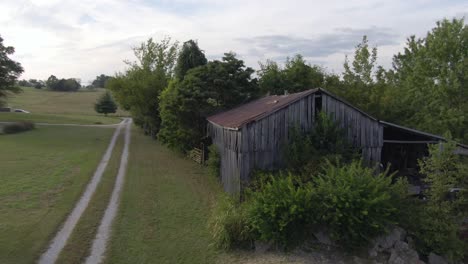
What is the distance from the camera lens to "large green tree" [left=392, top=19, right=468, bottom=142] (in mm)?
28781

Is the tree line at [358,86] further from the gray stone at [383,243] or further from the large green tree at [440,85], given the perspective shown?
the gray stone at [383,243]

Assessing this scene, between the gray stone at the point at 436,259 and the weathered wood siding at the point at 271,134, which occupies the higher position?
the weathered wood siding at the point at 271,134

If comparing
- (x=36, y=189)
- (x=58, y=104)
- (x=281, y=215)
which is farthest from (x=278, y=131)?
(x=58, y=104)

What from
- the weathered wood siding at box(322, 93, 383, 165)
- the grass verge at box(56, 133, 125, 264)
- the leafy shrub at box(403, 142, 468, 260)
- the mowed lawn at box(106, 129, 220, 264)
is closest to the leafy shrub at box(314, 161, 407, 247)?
the leafy shrub at box(403, 142, 468, 260)

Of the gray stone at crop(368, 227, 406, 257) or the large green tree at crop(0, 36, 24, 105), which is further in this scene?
the large green tree at crop(0, 36, 24, 105)

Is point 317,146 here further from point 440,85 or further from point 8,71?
point 8,71

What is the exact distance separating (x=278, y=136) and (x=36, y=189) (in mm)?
11780

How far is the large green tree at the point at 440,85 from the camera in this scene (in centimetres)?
2878

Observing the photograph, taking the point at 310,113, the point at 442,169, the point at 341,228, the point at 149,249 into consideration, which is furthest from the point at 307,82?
the point at 149,249

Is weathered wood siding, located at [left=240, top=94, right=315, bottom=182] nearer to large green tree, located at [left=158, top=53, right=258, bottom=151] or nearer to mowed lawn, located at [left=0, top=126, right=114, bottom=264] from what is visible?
mowed lawn, located at [left=0, top=126, right=114, bottom=264]

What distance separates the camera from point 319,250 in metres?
10.8

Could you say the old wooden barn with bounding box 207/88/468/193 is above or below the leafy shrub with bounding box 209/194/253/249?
above

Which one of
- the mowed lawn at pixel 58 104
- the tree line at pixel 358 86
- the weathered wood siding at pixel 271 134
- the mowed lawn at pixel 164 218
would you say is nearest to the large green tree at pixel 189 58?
the tree line at pixel 358 86

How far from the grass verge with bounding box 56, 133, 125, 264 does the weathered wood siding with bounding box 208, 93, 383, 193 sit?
224 inches
